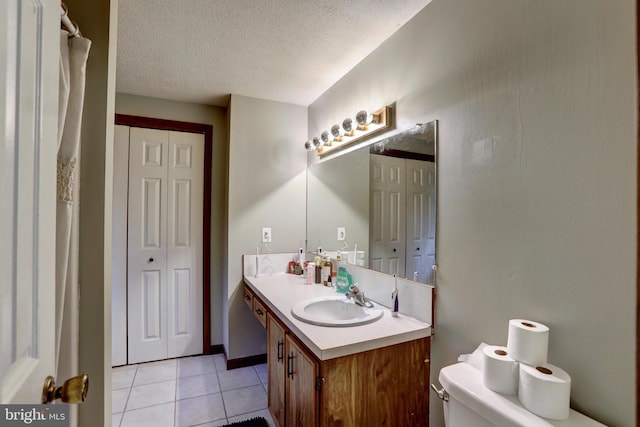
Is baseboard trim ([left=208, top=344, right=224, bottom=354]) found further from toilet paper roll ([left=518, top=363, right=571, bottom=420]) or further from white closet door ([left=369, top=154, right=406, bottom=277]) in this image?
toilet paper roll ([left=518, top=363, right=571, bottom=420])

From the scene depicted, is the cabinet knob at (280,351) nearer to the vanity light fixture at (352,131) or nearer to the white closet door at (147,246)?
the vanity light fixture at (352,131)

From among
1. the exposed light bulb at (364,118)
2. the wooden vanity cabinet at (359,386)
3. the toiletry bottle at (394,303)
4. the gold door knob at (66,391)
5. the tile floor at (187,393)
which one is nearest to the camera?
the gold door knob at (66,391)

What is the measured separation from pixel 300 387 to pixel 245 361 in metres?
1.45

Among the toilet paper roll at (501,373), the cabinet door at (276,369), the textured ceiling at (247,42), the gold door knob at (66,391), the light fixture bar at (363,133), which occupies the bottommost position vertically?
the cabinet door at (276,369)

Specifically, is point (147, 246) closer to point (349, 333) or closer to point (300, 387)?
point (300, 387)

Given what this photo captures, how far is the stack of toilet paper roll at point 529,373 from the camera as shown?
0.81 m

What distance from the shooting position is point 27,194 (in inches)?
21.5

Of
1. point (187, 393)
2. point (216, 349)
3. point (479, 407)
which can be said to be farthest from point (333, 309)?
point (216, 349)

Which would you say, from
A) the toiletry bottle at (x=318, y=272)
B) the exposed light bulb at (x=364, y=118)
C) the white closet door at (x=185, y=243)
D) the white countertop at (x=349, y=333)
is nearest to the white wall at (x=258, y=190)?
the white closet door at (x=185, y=243)

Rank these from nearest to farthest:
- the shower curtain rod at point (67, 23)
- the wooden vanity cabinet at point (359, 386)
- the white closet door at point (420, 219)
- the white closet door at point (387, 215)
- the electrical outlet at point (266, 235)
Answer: the shower curtain rod at point (67, 23)
the wooden vanity cabinet at point (359, 386)
the white closet door at point (420, 219)
the white closet door at point (387, 215)
the electrical outlet at point (266, 235)

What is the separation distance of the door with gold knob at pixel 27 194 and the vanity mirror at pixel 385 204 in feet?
4.44

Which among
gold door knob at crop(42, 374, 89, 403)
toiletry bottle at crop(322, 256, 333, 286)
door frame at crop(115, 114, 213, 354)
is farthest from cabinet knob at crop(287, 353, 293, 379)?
door frame at crop(115, 114, 213, 354)

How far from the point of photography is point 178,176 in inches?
107

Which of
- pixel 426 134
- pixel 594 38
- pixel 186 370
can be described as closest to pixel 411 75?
pixel 426 134
